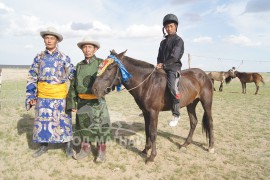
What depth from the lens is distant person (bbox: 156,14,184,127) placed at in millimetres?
4656

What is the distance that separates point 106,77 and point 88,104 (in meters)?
0.72

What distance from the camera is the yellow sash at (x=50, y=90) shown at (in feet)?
14.3

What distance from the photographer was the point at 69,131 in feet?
15.4

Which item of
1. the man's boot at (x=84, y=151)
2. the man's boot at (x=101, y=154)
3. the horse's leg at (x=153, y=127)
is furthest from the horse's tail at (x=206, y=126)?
the man's boot at (x=84, y=151)

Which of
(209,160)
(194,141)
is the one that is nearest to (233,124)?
(194,141)

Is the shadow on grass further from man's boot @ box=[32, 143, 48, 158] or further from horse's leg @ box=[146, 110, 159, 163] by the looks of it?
man's boot @ box=[32, 143, 48, 158]

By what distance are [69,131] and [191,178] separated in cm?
251

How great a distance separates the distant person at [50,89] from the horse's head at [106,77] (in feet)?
2.72

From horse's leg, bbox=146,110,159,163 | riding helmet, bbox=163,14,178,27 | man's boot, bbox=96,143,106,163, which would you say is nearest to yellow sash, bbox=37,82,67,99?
man's boot, bbox=96,143,106,163

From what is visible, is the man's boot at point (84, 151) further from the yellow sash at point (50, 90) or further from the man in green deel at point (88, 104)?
the yellow sash at point (50, 90)

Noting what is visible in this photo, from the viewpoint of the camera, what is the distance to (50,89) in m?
4.36

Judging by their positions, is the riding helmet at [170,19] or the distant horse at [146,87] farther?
the riding helmet at [170,19]

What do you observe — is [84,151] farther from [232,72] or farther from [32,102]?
[232,72]

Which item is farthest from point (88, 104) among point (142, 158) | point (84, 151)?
point (142, 158)
